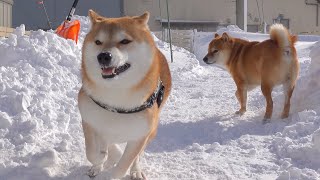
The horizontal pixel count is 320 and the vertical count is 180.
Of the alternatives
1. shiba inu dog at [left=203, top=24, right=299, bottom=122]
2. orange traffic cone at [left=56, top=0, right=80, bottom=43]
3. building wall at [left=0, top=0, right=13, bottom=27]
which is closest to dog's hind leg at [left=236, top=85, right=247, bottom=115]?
shiba inu dog at [left=203, top=24, right=299, bottom=122]

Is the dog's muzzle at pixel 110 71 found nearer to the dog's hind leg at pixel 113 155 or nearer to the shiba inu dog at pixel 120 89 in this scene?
the shiba inu dog at pixel 120 89

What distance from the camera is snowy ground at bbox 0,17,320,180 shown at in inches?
136

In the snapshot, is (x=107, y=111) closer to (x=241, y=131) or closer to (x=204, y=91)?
(x=241, y=131)

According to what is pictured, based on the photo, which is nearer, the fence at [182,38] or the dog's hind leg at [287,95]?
the dog's hind leg at [287,95]

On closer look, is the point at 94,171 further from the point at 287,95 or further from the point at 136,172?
the point at 287,95

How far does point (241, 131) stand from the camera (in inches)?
194

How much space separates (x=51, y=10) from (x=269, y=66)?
49.2ft

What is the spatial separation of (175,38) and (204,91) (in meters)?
9.22

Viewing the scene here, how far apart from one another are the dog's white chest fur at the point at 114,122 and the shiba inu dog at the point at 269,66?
2.76 m

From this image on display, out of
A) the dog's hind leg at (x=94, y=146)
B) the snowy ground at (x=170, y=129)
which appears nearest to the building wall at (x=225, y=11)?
the snowy ground at (x=170, y=129)

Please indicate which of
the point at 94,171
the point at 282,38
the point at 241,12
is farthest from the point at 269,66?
the point at 241,12

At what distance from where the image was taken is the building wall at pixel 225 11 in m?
21.9

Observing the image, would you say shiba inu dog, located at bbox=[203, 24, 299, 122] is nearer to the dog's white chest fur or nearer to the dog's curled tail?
the dog's curled tail

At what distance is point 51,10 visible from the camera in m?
18.8
